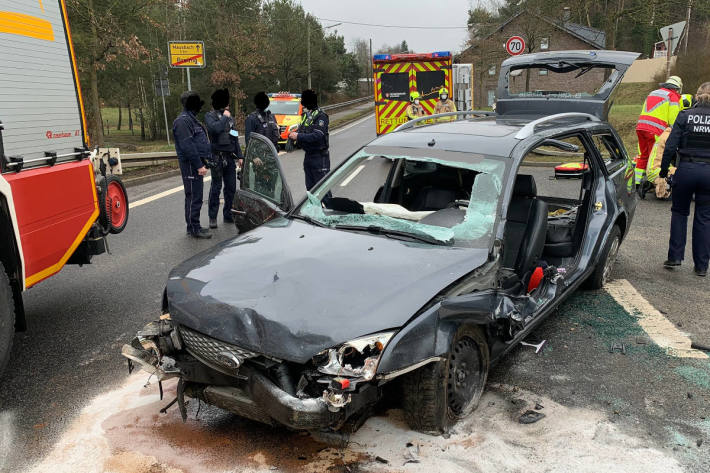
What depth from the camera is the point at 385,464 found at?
2918 mm

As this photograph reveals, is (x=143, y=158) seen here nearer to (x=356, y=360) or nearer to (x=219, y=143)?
(x=219, y=143)

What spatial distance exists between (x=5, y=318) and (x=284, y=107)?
2063cm

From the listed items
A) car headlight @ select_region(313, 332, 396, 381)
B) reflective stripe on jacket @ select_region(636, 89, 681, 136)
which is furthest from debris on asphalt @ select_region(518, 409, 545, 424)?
reflective stripe on jacket @ select_region(636, 89, 681, 136)

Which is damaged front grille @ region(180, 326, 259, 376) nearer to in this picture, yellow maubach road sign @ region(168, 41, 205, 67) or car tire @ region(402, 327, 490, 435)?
car tire @ region(402, 327, 490, 435)

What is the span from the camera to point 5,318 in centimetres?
374

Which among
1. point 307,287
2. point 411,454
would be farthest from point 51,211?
point 411,454

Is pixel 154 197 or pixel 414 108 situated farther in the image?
pixel 414 108

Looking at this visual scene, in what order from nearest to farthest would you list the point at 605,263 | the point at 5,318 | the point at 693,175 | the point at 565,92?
the point at 5,318
the point at 605,263
the point at 693,175
the point at 565,92

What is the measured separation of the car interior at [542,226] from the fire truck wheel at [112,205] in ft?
11.5

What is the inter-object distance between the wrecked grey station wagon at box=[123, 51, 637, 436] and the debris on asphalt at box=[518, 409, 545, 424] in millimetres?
279

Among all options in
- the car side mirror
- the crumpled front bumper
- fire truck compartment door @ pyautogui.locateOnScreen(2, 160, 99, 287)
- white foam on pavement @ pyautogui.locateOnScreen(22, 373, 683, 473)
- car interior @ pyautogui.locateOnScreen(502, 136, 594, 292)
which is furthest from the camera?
the car side mirror

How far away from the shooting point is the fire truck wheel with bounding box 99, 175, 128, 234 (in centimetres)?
537

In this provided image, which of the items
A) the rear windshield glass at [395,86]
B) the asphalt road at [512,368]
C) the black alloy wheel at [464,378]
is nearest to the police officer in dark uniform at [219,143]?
the asphalt road at [512,368]

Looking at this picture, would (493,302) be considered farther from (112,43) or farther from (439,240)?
(112,43)
